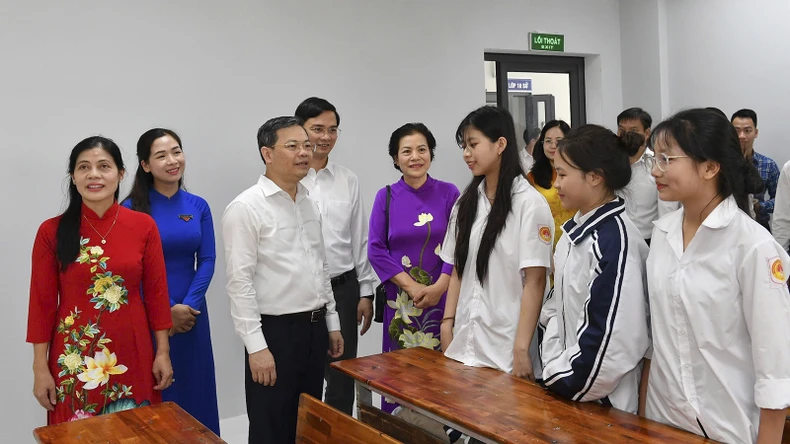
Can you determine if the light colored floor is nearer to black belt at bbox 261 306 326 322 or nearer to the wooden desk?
black belt at bbox 261 306 326 322

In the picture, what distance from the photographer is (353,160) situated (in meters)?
4.36

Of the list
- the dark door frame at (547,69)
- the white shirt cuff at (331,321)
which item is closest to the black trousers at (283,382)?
the white shirt cuff at (331,321)

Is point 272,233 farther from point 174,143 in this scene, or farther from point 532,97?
point 532,97

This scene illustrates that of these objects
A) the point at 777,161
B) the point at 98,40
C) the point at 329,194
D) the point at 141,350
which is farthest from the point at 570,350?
the point at 777,161

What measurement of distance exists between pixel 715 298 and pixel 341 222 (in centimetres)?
207

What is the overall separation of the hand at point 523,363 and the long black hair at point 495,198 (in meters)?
0.28

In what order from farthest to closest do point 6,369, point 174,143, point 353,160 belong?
1. point 353,160
2. point 6,369
3. point 174,143

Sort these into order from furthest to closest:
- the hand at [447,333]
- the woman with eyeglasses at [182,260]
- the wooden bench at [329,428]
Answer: the woman with eyeglasses at [182,260], the hand at [447,333], the wooden bench at [329,428]

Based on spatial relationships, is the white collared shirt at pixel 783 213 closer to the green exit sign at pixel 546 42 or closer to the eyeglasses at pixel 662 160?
the green exit sign at pixel 546 42

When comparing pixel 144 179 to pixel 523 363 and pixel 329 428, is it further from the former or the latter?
pixel 523 363

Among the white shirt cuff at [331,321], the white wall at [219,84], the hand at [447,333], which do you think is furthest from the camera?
the white wall at [219,84]

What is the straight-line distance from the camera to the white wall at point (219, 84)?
338 cm

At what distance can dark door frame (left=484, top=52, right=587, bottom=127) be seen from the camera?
203 inches

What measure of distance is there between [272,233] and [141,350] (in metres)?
0.62
